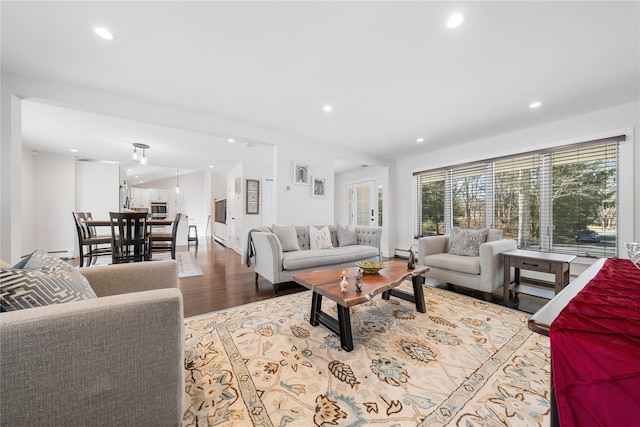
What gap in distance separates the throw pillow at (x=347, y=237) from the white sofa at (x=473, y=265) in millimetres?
1155

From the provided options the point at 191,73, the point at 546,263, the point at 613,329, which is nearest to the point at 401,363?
the point at 613,329

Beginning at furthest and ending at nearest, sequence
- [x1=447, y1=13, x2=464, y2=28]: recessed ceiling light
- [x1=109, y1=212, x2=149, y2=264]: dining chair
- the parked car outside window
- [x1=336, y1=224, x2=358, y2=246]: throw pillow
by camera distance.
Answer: [x1=336, y1=224, x2=358, y2=246]: throw pillow, [x1=109, y1=212, x2=149, y2=264]: dining chair, the parked car outside window, [x1=447, y1=13, x2=464, y2=28]: recessed ceiling light

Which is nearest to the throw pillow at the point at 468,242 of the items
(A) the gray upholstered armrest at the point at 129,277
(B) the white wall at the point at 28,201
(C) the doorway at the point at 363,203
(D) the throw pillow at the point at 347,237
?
(D) the throw pillow at the point at 347,237

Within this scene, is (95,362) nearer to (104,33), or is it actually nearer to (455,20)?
(104,33)

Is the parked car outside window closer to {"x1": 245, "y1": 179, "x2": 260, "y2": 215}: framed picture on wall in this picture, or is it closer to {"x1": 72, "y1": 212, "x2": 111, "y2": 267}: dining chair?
{"x1": 245, "y1": 179, "x2": 260, "y2": 215}: framed picture on wall

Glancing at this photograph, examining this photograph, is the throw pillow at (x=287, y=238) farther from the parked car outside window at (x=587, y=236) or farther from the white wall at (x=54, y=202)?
the white wall at (x=54, y=202)

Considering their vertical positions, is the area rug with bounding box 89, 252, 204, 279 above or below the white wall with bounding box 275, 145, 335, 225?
below

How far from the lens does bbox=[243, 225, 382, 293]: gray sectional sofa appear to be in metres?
3.00

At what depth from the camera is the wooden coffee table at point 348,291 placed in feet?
5.74

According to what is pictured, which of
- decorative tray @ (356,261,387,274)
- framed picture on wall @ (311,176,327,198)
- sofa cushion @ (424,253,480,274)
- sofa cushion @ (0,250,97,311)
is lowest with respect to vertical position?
sofa cushion @ (424,253,480,274)

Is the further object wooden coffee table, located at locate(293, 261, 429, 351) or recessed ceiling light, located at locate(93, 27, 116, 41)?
recessed ceiling light, located at locate(93, 27, 116, 41)

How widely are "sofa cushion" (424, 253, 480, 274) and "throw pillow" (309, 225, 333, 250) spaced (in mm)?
1514

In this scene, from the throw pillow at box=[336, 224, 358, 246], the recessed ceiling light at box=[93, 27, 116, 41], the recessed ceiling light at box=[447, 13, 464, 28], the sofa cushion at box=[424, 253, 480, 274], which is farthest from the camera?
the throw pillow at box=[336, 224, 358, 246]

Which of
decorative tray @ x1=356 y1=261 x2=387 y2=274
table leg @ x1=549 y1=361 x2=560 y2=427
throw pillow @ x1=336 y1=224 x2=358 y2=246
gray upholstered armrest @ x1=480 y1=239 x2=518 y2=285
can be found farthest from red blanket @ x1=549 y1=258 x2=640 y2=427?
throw pillow @ x1=336 y1=224 x2=358 y2=246
